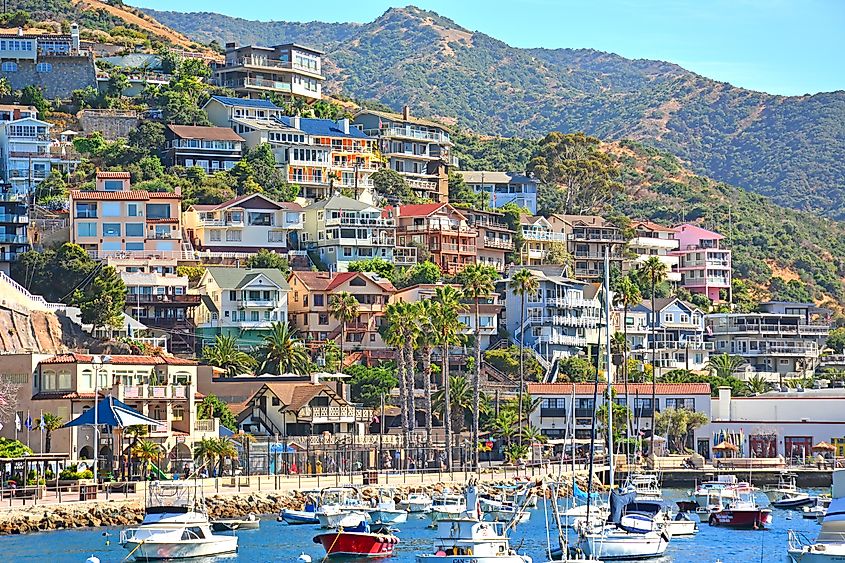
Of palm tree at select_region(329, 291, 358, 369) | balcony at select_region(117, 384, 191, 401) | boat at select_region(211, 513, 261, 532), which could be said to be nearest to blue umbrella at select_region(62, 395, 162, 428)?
balcony at select_region(117, 384, 191, 401)

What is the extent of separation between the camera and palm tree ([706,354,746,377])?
15038 cm

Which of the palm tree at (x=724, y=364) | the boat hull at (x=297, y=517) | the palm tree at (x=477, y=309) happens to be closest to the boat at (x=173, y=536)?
the boat hull at (x=297, y=517)

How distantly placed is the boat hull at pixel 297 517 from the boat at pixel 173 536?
11315 mm

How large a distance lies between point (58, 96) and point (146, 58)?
552 inches

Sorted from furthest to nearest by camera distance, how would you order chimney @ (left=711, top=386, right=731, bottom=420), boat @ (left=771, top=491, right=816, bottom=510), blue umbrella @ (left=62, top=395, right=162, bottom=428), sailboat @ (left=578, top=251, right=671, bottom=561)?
1. chimney @ (left=711, top=386, right=731, bottom=420)
2. boat @ (left=771, top=491, right=816, bottom=510)
3. blue umbrella @ (left=62, top=395, right=162, bottom=428)
4. sailboat @ (left=578, top=251, right=671, bottom=561)

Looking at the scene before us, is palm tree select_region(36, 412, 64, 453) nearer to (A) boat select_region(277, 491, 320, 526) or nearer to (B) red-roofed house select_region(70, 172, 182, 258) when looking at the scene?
(A) boat select_region(277, 491, 320, 526)

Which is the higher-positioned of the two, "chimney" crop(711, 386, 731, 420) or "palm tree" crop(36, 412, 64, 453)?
"palm tree" crop(36, 412, 64, 453)

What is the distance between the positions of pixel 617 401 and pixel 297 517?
172 feet

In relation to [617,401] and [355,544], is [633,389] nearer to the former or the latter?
[617,401]

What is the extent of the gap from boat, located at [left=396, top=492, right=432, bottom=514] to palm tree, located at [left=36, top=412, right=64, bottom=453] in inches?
766

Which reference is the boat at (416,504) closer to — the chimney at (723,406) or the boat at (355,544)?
the boat at (355,544)

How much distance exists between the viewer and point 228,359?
12312cm

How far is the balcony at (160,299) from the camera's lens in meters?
130

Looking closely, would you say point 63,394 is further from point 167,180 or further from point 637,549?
point 167,180
